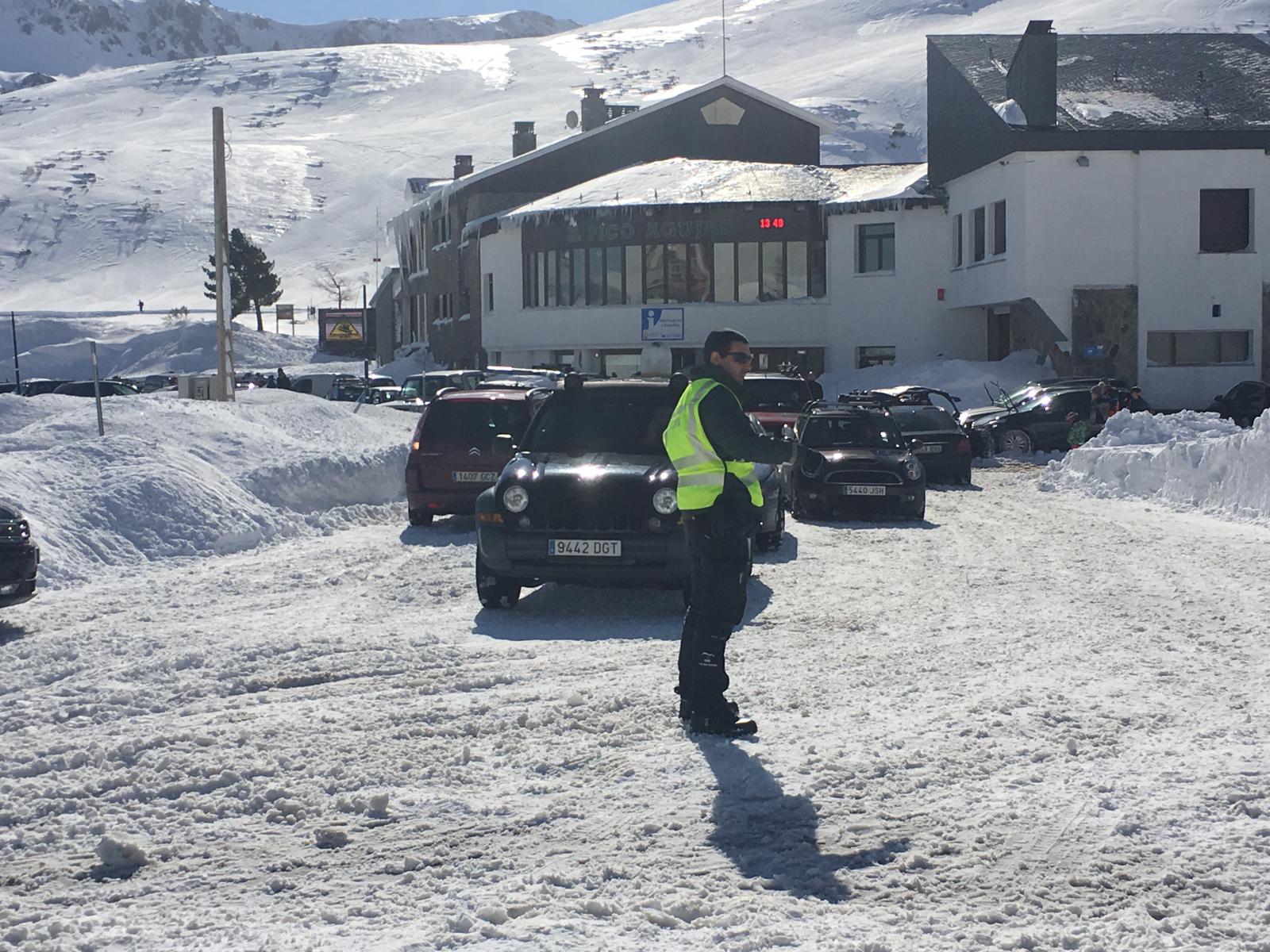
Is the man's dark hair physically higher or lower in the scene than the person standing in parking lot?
higher

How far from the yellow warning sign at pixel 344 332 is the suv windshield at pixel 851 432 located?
3357cm

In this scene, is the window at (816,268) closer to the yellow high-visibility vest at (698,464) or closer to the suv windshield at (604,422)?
the suv windshield at (604,422)

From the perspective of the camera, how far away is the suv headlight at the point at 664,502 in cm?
1019

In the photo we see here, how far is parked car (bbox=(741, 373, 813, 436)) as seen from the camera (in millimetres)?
21734

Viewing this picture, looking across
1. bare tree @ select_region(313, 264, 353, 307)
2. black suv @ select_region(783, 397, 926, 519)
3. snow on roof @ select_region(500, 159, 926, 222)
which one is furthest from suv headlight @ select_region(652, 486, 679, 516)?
bare tree @ select_region(313, 264, 353, 307)

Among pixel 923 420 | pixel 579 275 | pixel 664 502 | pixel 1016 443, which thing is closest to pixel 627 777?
pixel 664 502

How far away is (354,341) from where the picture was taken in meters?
52.6

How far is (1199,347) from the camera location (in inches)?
1486

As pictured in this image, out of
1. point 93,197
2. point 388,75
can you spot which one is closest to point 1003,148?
point 93,197

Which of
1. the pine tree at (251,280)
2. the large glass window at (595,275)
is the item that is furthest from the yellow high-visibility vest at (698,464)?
the pine tree at (251,280)

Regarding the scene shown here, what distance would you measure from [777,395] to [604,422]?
10.8 m

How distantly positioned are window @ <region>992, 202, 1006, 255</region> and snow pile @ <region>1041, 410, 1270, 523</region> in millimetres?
15283

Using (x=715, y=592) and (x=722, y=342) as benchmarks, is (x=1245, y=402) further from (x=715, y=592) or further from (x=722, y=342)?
(x=715, y=592)

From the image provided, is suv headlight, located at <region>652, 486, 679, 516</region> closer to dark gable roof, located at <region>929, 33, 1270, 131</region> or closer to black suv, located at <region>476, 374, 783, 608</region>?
black suv, located at <region>476, 374, 783, 608</region>
